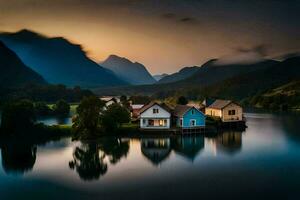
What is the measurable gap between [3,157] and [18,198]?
46.9 ft

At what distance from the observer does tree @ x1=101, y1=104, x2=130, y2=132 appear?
46.6 metres

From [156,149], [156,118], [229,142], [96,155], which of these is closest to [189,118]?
[156,118]

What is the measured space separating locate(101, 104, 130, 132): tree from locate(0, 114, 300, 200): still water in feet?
8.75

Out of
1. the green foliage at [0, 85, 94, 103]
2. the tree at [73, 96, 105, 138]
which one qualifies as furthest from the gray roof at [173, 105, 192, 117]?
the green foliage at [0, 85, 94, 103]

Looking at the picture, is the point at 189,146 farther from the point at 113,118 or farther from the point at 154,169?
the point at 113,118

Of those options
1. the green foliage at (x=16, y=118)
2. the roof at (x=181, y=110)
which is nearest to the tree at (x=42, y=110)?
the green foliage at (x=16, y=118)

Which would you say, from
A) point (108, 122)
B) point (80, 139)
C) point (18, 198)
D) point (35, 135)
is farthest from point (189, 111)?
point (18, 198)

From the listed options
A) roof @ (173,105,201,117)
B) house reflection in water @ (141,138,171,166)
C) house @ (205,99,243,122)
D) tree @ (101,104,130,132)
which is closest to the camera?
house reflection in water @ (141,138,171,166)

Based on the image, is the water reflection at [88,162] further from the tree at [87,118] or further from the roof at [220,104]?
the roof at [220,104]

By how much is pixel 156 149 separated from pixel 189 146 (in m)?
4.49

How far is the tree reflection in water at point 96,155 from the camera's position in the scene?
2802cm

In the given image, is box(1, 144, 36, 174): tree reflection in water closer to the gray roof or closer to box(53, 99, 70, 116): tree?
the gray roof

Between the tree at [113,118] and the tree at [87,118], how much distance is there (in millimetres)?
1414

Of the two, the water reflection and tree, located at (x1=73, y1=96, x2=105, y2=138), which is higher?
tree, located at (x1=73, y1=96, x2=105, y2=138)
